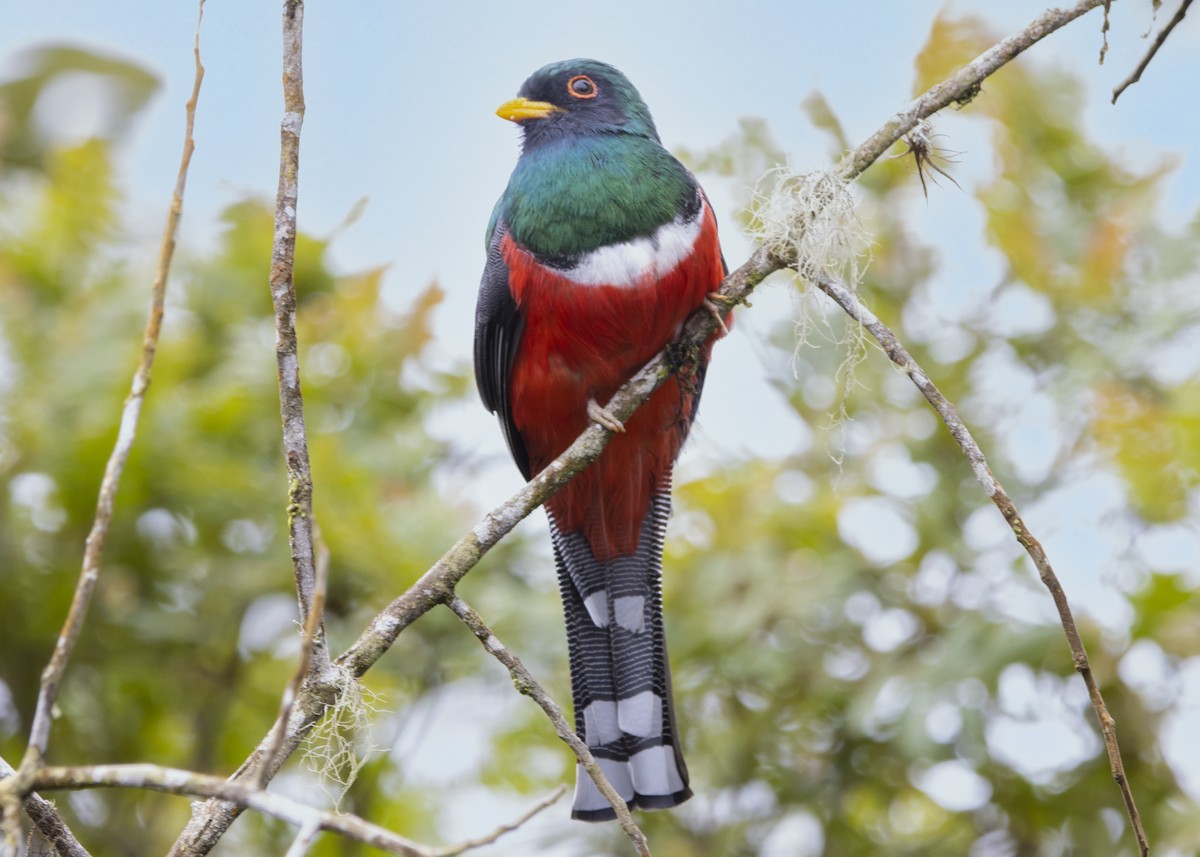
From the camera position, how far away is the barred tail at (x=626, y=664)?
331cm

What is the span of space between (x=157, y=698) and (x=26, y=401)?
110 centimetres

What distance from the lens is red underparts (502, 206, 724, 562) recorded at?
311 centimetres

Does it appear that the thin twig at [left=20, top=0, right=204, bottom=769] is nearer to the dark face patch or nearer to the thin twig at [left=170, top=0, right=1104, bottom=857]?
the thin twig at [left=170, top=0, right=1104, bottom=857]

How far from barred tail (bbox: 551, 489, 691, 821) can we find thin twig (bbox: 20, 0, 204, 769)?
5.79 ft

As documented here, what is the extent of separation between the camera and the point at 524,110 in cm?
364

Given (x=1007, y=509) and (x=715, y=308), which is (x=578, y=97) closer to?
(x=715, y=308)

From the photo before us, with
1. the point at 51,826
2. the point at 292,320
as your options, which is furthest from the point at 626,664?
the point at 51,826

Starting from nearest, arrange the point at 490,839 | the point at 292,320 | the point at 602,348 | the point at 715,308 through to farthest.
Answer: the point at 490,839 < the point at 292,320 < the point at 715,308 < the point at 602,348

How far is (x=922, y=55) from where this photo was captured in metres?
4.38

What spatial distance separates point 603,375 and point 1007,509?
130 cm

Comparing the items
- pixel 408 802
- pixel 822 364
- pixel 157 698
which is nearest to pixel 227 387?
pixel 157 698

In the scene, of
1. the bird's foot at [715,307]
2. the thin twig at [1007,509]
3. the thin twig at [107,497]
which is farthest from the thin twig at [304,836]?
the bird's foot at [715,307]

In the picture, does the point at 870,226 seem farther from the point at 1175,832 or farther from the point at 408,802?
the point at 408,802

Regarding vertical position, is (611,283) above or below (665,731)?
above
